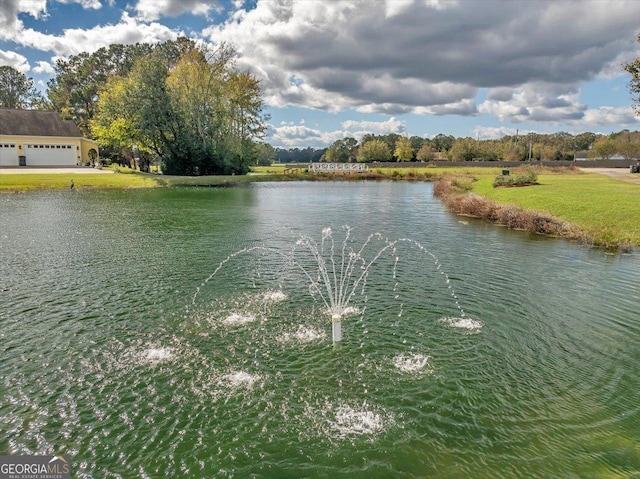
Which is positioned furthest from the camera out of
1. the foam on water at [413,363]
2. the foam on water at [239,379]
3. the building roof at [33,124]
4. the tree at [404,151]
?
the tree at [404,151]

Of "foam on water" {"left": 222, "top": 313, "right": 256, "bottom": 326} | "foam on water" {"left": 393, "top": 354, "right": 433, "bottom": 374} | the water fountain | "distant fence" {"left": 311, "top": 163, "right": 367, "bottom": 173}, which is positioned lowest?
"foam on water" {"left": 393, "top": 354, "right": 433, "bottom": 374}

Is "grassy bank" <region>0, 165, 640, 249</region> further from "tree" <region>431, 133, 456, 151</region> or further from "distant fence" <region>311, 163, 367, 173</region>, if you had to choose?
"tree" <region>431, 133, 456, 151</region>

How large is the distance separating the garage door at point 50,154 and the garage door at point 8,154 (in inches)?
75.0

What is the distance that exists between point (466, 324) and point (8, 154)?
94.0 meters

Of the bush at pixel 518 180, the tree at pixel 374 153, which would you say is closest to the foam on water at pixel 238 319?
the bush at pixel 518 180

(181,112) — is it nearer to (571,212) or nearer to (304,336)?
(571,212)

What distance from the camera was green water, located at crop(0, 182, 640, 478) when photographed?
698 centimetres

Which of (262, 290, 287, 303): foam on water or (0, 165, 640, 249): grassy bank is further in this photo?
(0, 165, 640, 249): grassy bank

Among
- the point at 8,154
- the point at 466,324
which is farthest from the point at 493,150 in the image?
the point at 466,324

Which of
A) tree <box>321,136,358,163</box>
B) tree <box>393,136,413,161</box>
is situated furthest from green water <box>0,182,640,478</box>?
tree <box>321,136,358,163</box>

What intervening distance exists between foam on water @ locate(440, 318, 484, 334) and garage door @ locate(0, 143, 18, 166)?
9296cm

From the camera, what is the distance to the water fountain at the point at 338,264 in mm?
14289

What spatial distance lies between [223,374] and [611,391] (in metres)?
8.88

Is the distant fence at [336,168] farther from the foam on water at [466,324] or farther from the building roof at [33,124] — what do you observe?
the foam on water at [466,324]
